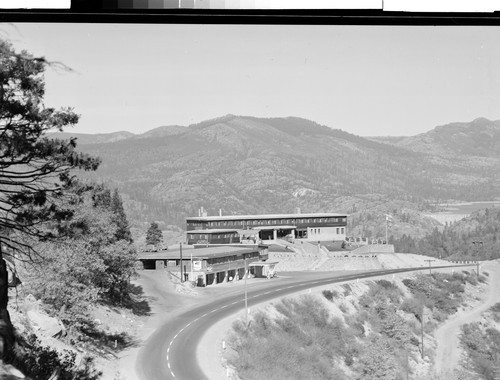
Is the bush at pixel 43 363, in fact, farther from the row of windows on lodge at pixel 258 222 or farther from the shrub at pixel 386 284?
the shrub at pixel 386 284

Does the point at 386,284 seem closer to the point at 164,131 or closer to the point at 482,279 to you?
the point at 482,279

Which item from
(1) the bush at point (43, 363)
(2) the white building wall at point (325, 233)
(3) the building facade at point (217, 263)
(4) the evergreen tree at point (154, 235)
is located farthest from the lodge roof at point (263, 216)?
(1) the bush at point (43, 363)

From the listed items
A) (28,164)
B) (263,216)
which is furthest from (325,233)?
(28,164)

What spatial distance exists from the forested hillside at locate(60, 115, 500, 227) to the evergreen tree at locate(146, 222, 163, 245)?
0.88 meters

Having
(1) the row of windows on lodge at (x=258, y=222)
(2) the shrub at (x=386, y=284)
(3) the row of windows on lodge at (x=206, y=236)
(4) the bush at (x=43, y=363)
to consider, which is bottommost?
(2) the shrub at (x=386, y=284)

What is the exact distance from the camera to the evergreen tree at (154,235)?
2434 cm

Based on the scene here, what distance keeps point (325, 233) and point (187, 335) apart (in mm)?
9490

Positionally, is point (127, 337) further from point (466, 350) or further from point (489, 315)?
point (489, 315)

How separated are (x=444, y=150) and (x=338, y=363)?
416 inches

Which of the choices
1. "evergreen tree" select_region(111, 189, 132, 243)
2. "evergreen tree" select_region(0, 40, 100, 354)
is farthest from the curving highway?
"evergreen tree" select_region(0, 40, 100, 354)

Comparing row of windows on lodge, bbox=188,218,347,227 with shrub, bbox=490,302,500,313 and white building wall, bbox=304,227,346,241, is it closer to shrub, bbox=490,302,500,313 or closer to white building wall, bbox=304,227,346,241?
white building wall, bbox=304,227,346,241

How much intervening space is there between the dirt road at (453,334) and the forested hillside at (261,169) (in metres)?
6.09

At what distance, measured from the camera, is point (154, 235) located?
1029 inches

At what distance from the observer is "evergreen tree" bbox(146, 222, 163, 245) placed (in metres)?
24.3
